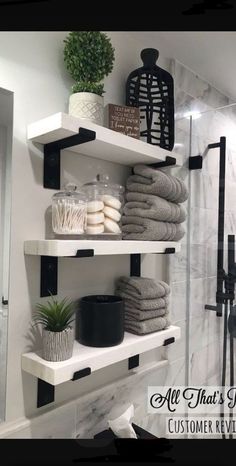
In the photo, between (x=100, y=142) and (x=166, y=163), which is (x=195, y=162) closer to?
(x=166, y=163)

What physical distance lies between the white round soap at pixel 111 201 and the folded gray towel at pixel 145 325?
1.20ft

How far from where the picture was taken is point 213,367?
1516 mm

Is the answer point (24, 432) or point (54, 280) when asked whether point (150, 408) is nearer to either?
point (24, 432)

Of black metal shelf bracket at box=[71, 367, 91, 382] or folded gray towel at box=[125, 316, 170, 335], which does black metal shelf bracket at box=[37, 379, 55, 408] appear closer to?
black metal shelf bracket at box=[71, 367, 91, 382]

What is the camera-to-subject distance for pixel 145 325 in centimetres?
101

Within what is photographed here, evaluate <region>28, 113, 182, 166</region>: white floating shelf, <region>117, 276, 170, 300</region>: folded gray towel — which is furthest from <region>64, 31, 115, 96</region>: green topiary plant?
<region>117, 276, 170, 300</region>: folded gray towel

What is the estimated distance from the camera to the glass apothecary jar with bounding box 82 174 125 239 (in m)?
0.90

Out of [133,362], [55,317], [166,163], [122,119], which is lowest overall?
[133,362]

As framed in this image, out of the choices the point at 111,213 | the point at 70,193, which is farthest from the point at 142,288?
the point at 70,193

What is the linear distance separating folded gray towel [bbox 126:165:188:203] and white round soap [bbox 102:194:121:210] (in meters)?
0.13

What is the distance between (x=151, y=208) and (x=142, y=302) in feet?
0.96

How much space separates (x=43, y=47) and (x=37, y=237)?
1.77ft

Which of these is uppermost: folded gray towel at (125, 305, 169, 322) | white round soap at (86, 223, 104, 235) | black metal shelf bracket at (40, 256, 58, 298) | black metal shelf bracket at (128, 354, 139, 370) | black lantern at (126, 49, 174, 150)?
black lantern at (126, 49, 174, 150)

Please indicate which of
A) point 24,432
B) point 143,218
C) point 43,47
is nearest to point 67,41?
point 43,47
